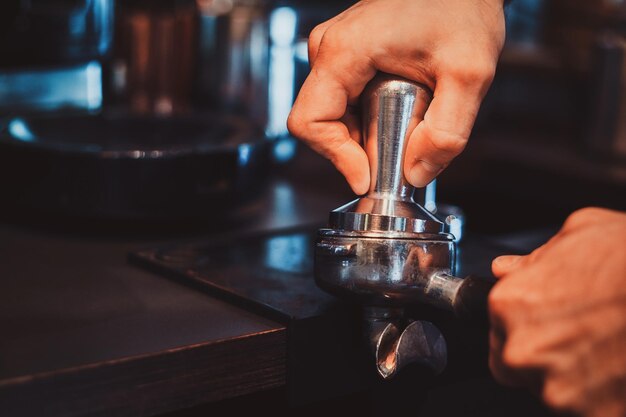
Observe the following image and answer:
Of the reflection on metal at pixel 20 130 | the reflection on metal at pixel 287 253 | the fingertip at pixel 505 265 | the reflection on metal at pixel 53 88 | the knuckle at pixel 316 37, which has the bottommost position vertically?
the reflection on metal at pixel 287 253

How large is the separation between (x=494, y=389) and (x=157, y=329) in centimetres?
37

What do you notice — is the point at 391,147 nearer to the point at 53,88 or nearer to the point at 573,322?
the point at 573,322

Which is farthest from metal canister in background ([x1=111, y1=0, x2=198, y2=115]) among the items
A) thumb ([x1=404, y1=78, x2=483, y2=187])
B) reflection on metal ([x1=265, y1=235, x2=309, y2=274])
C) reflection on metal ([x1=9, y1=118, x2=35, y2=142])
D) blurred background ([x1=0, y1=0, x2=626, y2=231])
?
thumb ([x1=404, y1=78, x2=483, y2=187])

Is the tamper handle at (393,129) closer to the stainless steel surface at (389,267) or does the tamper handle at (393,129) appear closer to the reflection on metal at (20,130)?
the stainless steel surface at (389,267)

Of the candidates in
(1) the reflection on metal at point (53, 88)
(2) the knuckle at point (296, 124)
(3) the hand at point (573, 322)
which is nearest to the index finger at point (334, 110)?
(2) the knuckle at point (296, 124)

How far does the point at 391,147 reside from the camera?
767 millimetres

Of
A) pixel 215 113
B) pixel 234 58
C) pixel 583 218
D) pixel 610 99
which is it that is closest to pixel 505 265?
pixel 583 218

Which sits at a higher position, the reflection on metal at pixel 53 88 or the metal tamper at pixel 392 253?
the reflection on metal at pixel 53 88

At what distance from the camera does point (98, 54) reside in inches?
58.7

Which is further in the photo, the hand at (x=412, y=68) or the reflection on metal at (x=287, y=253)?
the reflection on metal at (x=287, y=253)

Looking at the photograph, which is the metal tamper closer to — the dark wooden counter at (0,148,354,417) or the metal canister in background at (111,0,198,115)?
the dark wooden counter at (0,148,354,417)

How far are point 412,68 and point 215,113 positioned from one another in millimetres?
685

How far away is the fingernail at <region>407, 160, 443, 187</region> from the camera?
0.76 m

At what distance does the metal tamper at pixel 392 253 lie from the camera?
2.32 feet
